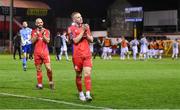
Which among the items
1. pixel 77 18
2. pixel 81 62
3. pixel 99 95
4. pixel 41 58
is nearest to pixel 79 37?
pixel 77 18

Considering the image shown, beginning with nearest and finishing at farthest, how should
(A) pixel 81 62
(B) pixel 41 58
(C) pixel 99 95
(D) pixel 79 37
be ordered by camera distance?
(D) pixel 79 37 → (A) pixel 81 62 → (C) pixel 99 95 → (B) pixel 41 58

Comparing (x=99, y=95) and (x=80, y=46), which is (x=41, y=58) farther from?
(x=80, y=46)

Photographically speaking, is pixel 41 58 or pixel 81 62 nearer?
pixel 81 62

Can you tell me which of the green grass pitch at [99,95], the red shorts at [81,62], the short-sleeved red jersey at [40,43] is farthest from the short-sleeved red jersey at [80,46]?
the short-sleeved red jersey at [40,43]

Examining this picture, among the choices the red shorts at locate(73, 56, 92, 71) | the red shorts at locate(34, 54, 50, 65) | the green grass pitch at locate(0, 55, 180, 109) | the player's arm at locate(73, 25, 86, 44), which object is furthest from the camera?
the red shorts at locate(34, 54, 50, 65)

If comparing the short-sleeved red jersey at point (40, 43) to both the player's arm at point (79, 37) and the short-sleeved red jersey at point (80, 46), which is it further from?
the player's arm at point (79, 37)

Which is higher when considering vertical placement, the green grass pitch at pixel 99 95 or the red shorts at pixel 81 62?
the red shorts at pixel 81 62

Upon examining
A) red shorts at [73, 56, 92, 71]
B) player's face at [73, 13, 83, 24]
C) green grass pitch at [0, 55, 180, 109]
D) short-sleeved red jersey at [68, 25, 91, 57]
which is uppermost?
player's face at [73, 13, 83, 24]

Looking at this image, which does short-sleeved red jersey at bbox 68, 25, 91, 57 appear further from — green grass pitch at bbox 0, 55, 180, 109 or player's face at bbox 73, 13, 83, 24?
green grass pitch at bbox 0, 55, 180, 109

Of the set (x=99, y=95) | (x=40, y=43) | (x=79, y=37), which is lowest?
(x=99, y=95)

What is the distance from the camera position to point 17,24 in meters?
74.2

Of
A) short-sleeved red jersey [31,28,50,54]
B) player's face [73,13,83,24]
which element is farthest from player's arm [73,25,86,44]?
short-sleeved red jersey [31,28,50,54]

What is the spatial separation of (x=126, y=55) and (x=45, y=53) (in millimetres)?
36841

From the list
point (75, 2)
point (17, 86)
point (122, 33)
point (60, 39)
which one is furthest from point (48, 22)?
point (17, 86)
